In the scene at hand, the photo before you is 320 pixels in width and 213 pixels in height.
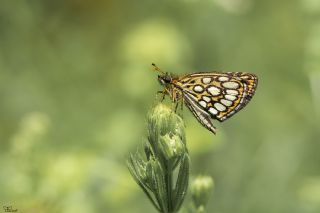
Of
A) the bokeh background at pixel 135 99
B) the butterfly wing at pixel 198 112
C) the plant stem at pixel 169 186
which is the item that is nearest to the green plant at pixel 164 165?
the plant stem at pixel 169 186

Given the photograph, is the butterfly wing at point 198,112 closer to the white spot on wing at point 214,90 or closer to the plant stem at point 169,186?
the white spot on wing at point 214,90

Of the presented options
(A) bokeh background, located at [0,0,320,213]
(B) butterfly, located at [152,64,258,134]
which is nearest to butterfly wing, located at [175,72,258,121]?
(B) butterfly, located at [152,64,258,134]

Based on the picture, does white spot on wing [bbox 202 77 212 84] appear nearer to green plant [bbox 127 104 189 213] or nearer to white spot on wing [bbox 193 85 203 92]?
white spot on wing [bbox 193 85 203 92]

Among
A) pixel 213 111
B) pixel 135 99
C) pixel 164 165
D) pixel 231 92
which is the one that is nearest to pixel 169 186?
pixel 164 165

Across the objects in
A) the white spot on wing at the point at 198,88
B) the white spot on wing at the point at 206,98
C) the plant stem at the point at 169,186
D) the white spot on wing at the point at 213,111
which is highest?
the white spot on wing at the point at 198,88

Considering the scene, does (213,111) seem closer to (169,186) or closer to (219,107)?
(219,107)
